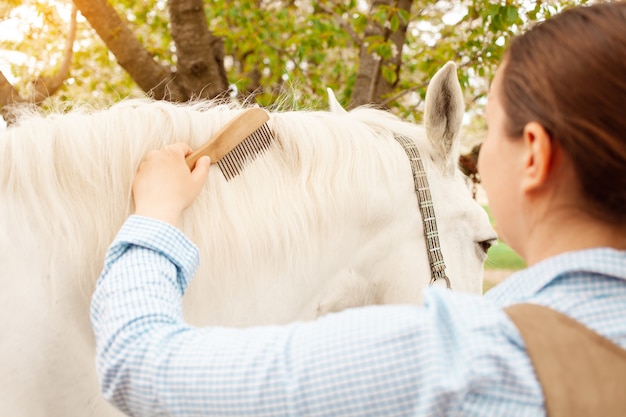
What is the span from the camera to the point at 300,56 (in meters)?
5.00

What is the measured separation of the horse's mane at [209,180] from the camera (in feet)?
4.30

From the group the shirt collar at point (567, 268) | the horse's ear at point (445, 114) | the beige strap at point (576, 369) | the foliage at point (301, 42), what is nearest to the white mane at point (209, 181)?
the horse's ear at point (445, 114)

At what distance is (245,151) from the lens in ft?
4.98

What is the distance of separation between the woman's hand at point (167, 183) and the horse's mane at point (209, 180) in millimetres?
52

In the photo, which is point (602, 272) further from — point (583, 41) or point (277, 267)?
point (277, 267)

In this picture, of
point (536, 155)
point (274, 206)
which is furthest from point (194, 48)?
point (536, 155)

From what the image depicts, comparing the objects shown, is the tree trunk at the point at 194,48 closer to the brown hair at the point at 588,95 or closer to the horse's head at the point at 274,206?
the horse's head at the point at 274,206

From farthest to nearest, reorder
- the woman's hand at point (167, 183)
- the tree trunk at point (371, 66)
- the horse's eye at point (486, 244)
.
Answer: the tree trunk at point (371, 66) < the horse's eye at point (486, 244) < the woman's hand at point (167, 183)

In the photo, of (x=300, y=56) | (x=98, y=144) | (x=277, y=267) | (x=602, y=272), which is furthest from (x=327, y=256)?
(x=300, y=56)

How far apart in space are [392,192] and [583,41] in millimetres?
817

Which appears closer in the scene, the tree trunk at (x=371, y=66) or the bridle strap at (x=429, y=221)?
the bridle strap at (x=429, y=221)

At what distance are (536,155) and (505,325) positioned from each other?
0.27 meters

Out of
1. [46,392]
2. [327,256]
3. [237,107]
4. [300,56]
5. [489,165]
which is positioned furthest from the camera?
[300,56]

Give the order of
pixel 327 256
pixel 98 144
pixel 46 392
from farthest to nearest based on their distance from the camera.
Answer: pixel 327 256 → pixel 98 144 → pixel 46 392
